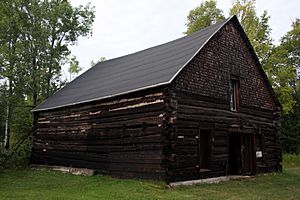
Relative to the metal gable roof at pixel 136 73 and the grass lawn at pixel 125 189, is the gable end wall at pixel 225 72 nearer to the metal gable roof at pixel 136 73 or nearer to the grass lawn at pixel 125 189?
the metal gable roof at pixel 136 73

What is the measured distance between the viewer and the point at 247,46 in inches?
776

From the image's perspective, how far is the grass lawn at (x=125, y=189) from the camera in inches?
456

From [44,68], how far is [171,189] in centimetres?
1645

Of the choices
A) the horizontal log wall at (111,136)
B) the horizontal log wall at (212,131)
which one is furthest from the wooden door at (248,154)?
the horizontal log wall at (111,136)

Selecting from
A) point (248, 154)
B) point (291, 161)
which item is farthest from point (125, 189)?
point (291, 161)

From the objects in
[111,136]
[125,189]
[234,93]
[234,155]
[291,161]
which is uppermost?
[234,93]

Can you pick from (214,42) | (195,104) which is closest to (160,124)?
(195,104)

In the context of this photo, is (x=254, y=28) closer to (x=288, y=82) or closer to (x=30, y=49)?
(x=288, y=82)

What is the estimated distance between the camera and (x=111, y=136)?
1638 centimetres

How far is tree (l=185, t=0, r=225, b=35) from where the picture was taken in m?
38.1

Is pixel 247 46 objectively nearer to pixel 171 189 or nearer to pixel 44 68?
pixel 171 189

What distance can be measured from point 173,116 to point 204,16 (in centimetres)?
2648

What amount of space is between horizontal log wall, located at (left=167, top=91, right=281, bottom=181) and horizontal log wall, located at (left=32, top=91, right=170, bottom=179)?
0.78 meters

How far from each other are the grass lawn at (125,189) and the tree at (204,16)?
24032mm
